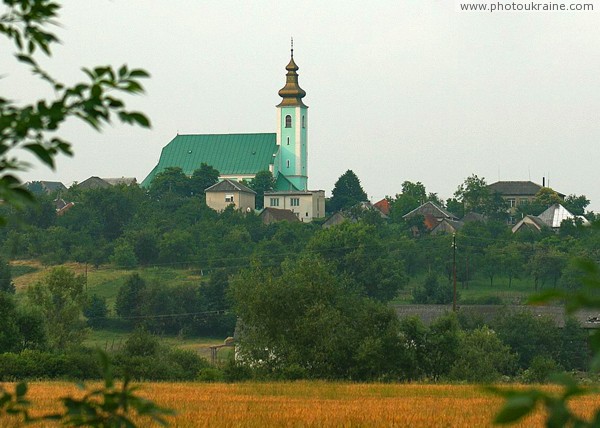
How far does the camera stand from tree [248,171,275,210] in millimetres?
131000

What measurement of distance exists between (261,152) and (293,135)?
407cm

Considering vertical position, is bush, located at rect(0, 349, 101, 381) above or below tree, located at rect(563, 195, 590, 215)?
below

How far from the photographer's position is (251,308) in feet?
131

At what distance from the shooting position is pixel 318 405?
803 inches

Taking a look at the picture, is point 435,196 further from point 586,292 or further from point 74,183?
point 586,292

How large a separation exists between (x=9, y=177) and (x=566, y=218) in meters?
119

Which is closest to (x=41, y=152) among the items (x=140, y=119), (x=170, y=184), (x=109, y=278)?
(x=140, y=119)

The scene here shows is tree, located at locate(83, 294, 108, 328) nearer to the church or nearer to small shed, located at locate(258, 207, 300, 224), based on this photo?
small shed, located at locate(258, 207, 300, 224)

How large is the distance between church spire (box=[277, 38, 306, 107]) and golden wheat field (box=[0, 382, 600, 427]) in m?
113

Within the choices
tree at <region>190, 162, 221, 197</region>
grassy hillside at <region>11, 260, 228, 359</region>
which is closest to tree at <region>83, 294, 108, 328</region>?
grassy hillside at <region>11, 260, 228, 359</region>

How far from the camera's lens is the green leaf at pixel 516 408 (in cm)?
318

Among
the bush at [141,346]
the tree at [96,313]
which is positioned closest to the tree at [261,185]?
the tree at [96,313]

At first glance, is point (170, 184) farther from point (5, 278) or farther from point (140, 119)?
point (140, 119)

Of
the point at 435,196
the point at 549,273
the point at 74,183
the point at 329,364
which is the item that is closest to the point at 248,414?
the point at 329,364
